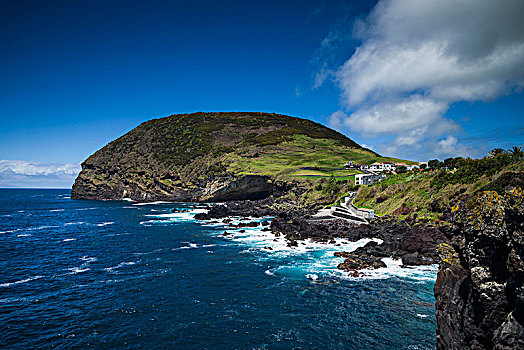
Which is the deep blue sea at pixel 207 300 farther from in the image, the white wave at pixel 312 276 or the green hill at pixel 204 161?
the green hill at pixel 204 161

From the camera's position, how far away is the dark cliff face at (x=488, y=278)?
32.3ft

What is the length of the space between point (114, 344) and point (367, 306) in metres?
19.3

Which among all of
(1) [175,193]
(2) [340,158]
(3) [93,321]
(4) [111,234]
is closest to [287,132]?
(2) [340,158]

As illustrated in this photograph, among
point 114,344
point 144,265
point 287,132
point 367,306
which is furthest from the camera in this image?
point 287,132

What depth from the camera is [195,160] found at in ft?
486

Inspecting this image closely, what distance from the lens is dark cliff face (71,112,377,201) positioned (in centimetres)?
11994

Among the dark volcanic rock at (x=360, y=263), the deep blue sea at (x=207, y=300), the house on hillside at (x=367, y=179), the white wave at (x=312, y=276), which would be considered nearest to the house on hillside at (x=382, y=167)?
the house on hillside at (x=367, y=179)

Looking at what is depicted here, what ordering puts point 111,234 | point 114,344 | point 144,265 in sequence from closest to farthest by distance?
point 114,344
point 144,265
point 111,234

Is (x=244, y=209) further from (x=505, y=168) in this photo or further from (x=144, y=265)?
(x=505, y=168)

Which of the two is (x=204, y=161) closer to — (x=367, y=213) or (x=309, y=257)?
(x=367, y=213)

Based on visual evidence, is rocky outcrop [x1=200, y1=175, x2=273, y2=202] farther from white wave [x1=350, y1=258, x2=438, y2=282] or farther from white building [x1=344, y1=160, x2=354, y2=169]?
white wave [x1=350, y1=258, x2=438, y2=282]

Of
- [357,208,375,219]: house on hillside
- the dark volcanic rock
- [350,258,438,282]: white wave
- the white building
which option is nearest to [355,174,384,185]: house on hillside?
[357,208,375,219]: house on hillside

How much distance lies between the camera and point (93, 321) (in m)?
22.3

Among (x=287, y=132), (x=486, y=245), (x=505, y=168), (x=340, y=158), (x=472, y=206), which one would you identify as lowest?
(x=486, y=245)
